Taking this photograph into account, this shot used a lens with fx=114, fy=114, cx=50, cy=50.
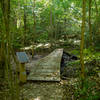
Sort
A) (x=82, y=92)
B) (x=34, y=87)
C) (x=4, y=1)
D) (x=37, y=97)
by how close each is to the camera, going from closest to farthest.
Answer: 1. (x=4, y=1)
2. (x=82, y=92)
3. (x=37, y=97)
4. (x=34, y=87)

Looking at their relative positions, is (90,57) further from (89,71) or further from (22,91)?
(22,91)

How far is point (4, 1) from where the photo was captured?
2158mm

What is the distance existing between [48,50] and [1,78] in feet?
29.1

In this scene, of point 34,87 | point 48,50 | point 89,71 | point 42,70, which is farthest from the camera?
point 48,50

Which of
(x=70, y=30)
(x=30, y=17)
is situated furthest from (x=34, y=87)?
(x=70, y=30)

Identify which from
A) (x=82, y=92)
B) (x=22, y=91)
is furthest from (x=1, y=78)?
(x=82, y=92)

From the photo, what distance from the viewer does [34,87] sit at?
15.3 feet

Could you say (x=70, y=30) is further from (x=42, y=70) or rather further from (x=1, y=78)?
(x=1, y=78)

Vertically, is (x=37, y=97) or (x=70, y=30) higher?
(x=70, y=30)

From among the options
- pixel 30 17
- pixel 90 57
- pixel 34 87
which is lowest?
pixel 34 87

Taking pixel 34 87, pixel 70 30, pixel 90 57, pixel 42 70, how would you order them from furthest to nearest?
pixel 70 30 < pixel 42 70 < pixel 34 87 < pixel 90 57

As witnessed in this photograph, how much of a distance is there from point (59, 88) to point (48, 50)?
9.47 m

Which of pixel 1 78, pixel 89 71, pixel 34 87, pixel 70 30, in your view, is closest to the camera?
pixel 34 87

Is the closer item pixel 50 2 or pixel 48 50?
pixel 50 2
